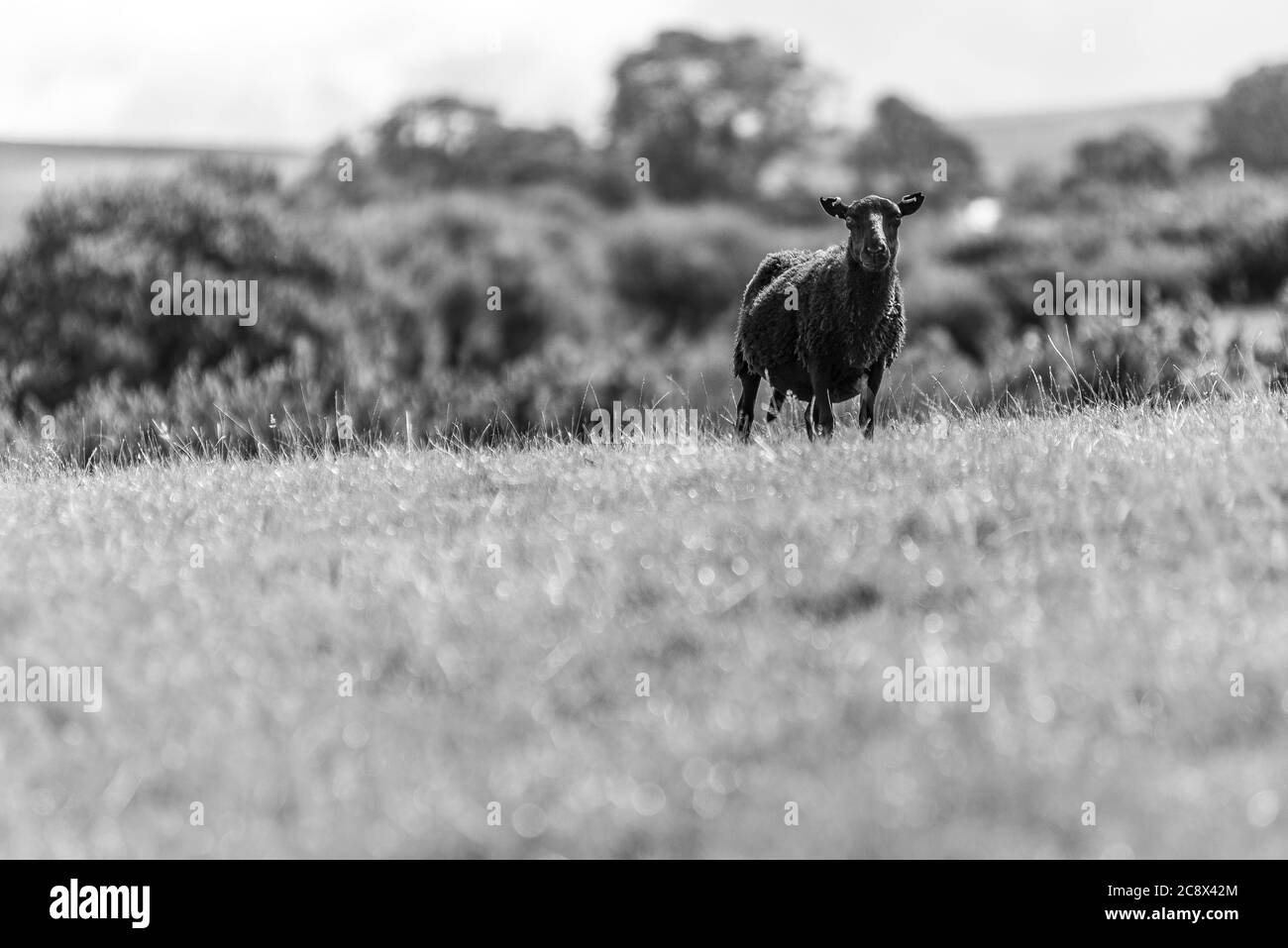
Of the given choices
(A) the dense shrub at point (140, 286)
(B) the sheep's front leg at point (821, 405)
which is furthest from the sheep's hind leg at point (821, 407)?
(A) the dense shrub at point (140, 286)

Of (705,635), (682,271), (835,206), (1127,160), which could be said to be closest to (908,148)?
(1127,160)

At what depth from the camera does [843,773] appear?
540 centimetres

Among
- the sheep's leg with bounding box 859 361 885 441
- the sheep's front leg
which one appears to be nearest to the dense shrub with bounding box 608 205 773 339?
the sheep's leg with bounding box 859 361 885 441

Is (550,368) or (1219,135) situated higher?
(1219,135)

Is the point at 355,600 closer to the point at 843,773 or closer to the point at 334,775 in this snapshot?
the point at 334,775

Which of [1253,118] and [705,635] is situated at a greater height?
[1253,118]

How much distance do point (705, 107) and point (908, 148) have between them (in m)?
14.1

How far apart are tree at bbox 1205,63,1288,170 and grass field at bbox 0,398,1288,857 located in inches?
3275

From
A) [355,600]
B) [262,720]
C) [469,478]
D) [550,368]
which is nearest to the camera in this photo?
[262,720]
